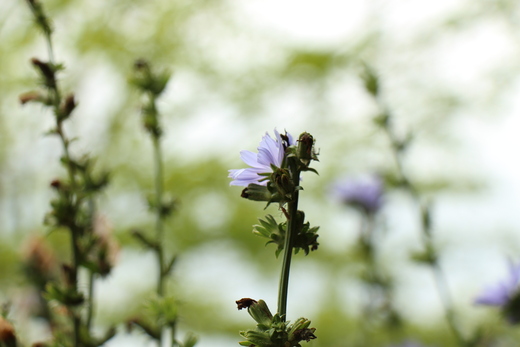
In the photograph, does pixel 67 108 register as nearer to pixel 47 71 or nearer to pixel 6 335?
pixel 47 71

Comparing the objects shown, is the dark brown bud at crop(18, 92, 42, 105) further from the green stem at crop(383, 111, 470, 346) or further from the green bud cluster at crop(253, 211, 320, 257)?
the green stem at crop(383, 111, 470, 346)

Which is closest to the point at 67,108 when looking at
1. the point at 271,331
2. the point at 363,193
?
the point at 271,331

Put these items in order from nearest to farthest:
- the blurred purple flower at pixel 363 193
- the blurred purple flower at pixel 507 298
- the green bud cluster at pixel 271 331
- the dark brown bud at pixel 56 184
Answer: the green bud cluster at pixel 271 331 < the dark brown bud at pixel 56 184 < the blurred purple flower at pixel 507 298 < the blurred purple flower at pixel 363 193

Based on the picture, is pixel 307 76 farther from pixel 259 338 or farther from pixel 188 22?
pixel 259 338

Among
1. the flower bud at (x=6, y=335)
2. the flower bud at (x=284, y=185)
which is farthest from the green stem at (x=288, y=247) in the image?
the flower bud at (x=6, y=335)

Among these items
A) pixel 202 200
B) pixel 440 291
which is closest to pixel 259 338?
pixel 440 291

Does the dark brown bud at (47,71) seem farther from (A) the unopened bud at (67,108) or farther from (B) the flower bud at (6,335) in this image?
(B) the flower bud at (6,335)

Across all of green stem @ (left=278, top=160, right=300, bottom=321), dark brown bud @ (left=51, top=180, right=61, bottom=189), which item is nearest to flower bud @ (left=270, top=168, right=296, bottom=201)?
green stem @ (left=278, top=160, right=300, bottom=321)
